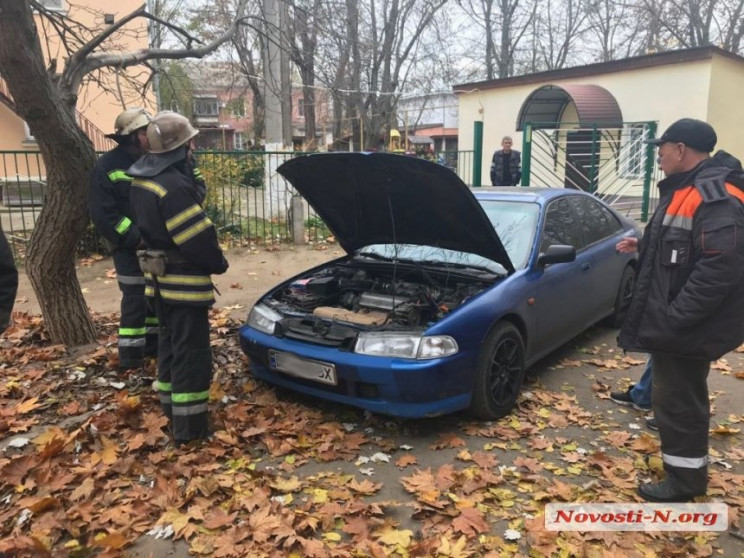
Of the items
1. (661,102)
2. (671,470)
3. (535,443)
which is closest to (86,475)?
(535,443)

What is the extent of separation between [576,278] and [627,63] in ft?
37.9

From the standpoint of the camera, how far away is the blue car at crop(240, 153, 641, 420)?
3.59m

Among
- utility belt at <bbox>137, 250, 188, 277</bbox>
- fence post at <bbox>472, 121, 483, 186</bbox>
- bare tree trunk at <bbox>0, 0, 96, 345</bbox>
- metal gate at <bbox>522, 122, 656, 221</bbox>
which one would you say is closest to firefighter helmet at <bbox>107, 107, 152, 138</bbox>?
bare tree trunk at <bbox>0, 0, 96, 345</bbox>

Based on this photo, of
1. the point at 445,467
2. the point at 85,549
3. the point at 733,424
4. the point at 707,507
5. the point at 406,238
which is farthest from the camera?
the point at 406,238

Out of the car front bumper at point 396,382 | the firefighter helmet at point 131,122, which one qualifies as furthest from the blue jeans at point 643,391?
the firefighter helmet at point 131,122

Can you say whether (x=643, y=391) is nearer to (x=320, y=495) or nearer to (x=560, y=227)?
(x=560, y=227)

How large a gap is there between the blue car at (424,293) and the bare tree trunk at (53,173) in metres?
1.73

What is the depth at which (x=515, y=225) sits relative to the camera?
15.2ft

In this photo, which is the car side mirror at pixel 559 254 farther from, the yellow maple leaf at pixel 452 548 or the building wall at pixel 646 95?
the building wall at pixel 646 95

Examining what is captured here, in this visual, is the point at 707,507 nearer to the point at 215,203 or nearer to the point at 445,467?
the point at 445,467

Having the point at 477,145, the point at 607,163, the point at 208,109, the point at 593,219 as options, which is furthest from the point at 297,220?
the point at 208,109

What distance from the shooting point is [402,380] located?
3471 mm

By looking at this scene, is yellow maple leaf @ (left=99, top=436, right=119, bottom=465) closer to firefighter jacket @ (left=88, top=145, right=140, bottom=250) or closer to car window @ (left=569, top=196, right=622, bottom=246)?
firefighter jacket @ (left=88, top=145, right=140, bottom=250)

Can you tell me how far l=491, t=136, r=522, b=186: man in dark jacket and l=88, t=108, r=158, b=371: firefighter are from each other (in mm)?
8146
